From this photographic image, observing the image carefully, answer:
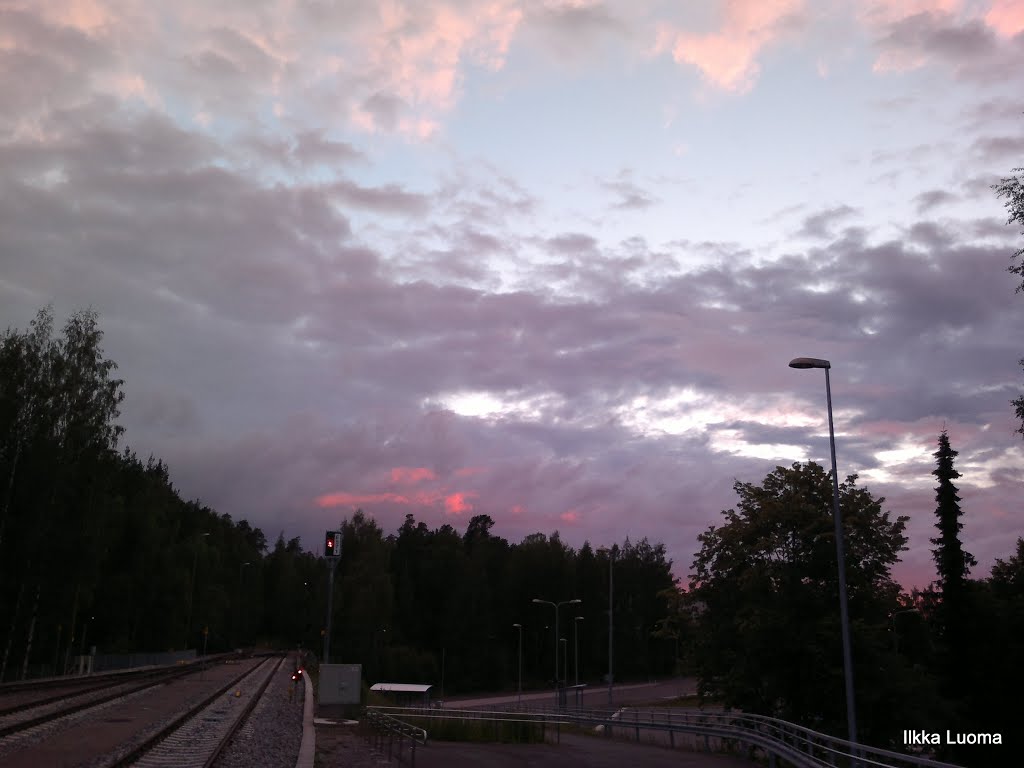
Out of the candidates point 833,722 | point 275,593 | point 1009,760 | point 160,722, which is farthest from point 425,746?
point 275,593

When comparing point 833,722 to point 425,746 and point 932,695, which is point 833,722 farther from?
point 425,746

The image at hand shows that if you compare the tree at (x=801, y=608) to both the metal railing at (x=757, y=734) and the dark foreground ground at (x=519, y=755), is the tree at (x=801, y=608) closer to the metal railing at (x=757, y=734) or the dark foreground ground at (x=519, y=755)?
the metal railing at (x=757, y=734)

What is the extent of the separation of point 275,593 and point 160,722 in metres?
173

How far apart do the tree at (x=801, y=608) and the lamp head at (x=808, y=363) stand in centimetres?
908

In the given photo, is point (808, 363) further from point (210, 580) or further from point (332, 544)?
point (210, 580)

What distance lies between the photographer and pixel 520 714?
3419 centimetres

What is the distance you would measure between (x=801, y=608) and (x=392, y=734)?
49.7ft

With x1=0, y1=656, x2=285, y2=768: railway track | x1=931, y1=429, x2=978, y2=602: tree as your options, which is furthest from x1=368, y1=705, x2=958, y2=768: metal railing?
x1=931, y1=429, x2=978, y2=602: tree

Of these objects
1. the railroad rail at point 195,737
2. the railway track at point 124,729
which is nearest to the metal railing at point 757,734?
the railroad rail at point 195,737

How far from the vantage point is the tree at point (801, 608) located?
29328mm

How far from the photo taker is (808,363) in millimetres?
23188

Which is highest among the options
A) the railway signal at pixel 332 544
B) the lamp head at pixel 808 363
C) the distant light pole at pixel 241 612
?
the lamp head at pixel 808 363

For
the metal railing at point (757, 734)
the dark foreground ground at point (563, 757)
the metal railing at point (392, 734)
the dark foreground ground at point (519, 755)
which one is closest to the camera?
the metal railing at point (757, 734)

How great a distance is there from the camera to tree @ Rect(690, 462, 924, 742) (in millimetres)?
29328
